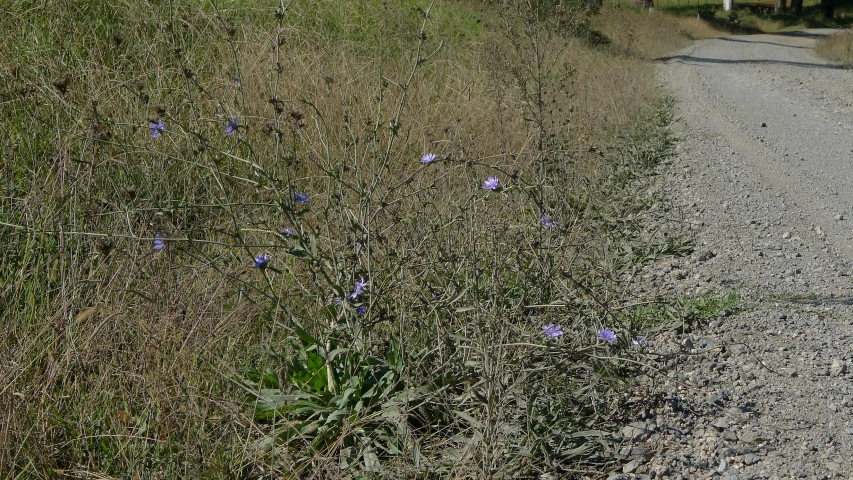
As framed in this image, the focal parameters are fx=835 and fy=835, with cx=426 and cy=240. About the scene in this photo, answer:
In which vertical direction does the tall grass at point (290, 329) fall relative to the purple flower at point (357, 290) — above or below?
below

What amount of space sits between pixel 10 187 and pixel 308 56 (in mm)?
3004

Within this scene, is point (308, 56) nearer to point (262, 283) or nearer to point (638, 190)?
point (638, 190)

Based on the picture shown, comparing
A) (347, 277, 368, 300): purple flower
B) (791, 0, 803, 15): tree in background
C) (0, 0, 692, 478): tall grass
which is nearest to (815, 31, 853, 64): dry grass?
(0, 0, 692, 478): tall grass

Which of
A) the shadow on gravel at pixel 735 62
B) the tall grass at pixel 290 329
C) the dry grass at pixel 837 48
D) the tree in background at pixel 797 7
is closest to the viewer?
the tall grass at pixel 290 329

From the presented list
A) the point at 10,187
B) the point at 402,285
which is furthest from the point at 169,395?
the point at 10,187

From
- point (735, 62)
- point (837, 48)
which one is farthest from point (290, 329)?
point (837, 48)

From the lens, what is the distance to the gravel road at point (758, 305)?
2.41 metres

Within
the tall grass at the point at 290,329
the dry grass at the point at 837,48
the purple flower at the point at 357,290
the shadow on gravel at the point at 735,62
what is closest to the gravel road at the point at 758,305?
the tall grass at the point at 290,329

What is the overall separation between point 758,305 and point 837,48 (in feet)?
53.7

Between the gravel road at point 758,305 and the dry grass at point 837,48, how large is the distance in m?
9.71

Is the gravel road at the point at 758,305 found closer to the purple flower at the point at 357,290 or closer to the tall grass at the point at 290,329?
the tall grass at the point at 290,329

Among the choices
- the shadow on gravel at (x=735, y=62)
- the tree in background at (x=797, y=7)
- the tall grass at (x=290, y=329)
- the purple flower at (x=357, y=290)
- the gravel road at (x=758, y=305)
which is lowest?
the tree in background at (x=797, y=7)

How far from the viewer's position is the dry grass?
1698cm

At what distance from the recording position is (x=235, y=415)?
231 centimetres
